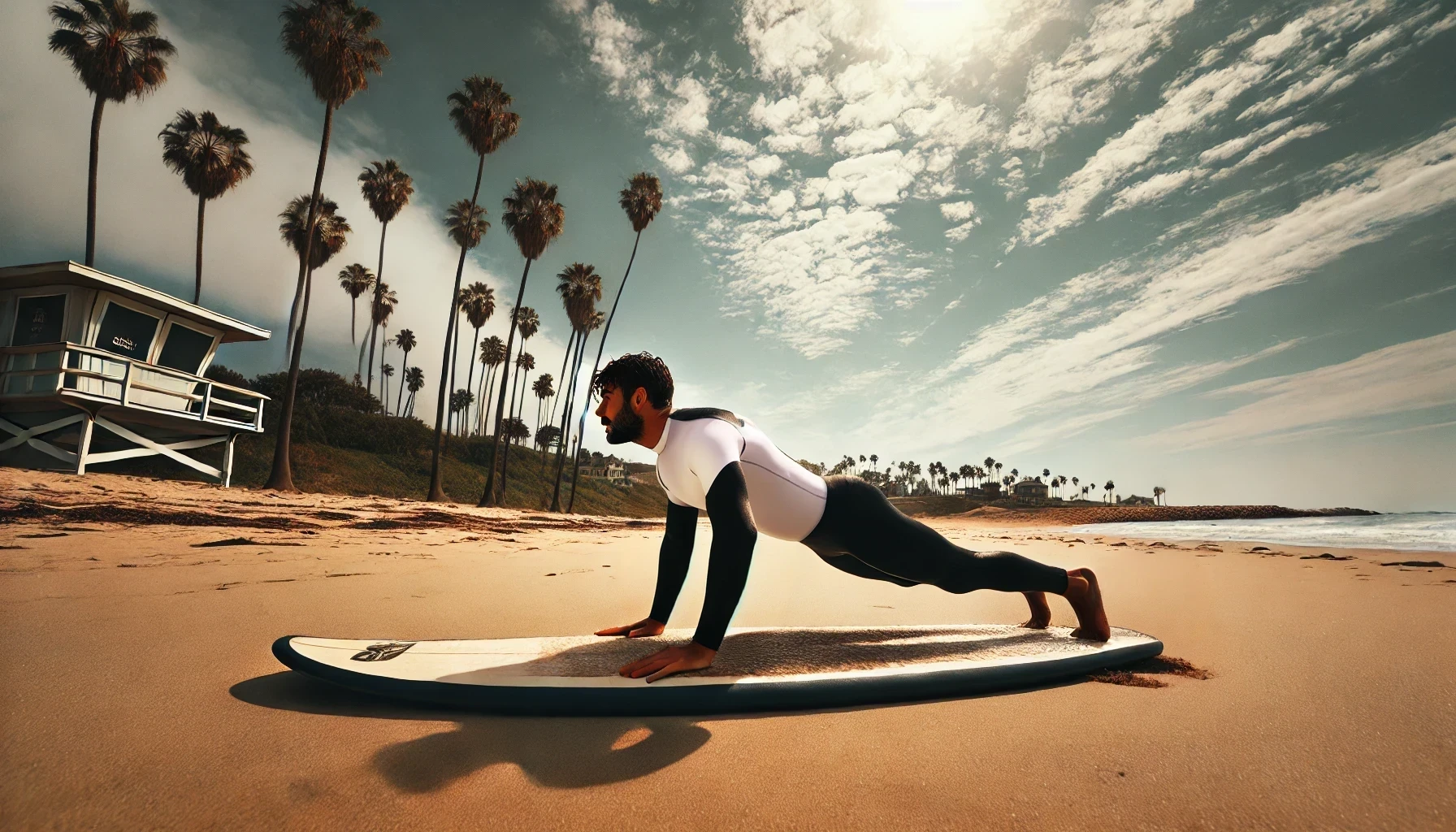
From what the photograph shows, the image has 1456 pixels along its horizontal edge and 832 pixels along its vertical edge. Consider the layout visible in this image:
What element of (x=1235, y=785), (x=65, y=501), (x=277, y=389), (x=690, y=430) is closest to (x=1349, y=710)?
(x=1235, y=785)

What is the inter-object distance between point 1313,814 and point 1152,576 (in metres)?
6.02

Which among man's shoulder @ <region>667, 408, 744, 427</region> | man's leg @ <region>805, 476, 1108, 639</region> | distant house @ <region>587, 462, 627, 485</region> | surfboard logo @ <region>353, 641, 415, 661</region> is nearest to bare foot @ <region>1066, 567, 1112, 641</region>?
man's leg @ <region>805, 476, 1108, 639</region>

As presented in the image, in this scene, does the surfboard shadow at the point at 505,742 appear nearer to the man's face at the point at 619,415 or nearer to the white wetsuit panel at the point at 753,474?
the white wetsuit panel at the point at 753,474

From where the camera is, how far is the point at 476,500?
33594 millimetres

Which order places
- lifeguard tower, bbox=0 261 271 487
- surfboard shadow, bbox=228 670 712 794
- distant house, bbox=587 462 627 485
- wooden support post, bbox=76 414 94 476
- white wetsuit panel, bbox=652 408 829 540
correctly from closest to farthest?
1. surfboard shadow, bbox=228 670 712 794
2. white wetsuit panel, bbox=652 408 829 540
3. lifeguard tower, bbox=0 261 271 487
4. wooden support post, bbox=76 414 94 476
5. distant house, bbox=587 462 627 485

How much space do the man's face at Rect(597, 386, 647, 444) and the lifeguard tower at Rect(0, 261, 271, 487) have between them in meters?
15.3

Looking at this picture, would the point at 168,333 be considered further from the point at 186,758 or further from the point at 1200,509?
the point at 1200,509

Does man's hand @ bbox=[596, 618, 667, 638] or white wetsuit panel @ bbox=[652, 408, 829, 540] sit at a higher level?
white wetsuit panel @ bbox=[652, 408, 829, 540]

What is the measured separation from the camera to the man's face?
8.30 ft

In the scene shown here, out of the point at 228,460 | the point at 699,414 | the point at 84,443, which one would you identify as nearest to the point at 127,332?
the point at 84,443

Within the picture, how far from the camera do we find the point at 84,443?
12.5 meters

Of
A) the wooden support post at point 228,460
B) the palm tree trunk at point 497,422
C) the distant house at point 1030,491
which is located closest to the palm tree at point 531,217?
the palm tree trunk at point 497,422

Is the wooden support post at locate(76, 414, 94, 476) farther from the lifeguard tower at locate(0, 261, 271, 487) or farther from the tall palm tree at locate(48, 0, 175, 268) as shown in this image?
the tall palm tree at locate(48, 0, 175, 268)

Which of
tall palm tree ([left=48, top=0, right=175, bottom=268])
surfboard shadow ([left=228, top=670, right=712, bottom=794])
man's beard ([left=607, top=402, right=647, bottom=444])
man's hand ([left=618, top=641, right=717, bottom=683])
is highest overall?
tall palm tree ([left=48, top=0, right=175, bottom=268])
